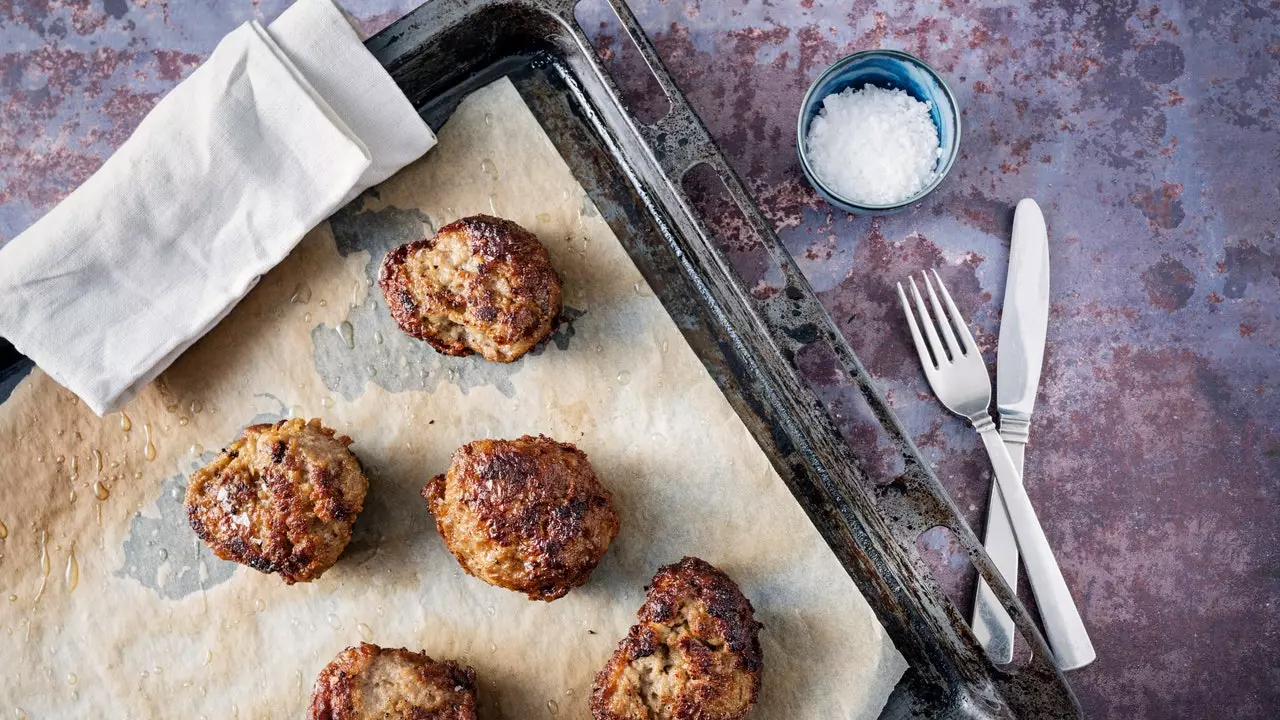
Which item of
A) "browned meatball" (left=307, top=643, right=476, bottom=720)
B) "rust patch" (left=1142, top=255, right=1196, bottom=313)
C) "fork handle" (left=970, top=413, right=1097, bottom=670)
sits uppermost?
"browned meatball" (left=307, top=643, right=476, bottom=720)

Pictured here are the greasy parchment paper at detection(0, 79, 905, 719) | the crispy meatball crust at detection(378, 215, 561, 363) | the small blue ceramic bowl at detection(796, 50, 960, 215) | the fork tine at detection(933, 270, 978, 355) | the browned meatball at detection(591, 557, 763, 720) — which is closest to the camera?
the browned meatball at detection(591, 557, 763, 720)

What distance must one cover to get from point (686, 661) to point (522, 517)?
26.3 inches

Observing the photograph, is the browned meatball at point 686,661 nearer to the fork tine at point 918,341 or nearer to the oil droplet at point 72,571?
the fork tine at point 918,341

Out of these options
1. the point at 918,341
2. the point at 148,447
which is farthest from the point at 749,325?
the point at 148,447

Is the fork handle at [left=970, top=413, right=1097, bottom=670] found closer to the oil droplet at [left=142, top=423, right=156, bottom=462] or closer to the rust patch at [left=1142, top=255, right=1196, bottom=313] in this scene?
the rust patch at [left=1142, top=255, right=1196, bottom=313]

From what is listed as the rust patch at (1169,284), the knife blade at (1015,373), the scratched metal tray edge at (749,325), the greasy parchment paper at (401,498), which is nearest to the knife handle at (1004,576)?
the knife blade at (1015,373)

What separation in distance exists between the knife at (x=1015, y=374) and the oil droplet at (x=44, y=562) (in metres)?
3.23

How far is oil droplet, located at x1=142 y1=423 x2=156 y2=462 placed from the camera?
121 inches

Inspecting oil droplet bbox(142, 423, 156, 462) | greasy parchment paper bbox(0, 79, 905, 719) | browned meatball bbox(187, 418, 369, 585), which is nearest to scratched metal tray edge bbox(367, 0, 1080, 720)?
greasy parchment paper bbox(0, 79, 905, 719)

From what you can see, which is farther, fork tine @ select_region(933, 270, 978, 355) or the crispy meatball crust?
fork tine @ select_region(933, 270, 978, 355)

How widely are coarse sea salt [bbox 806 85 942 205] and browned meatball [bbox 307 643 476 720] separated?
2.13m

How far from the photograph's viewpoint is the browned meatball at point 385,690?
278cm

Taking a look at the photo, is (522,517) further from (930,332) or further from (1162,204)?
(1162,204)

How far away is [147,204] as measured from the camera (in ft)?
9.38
